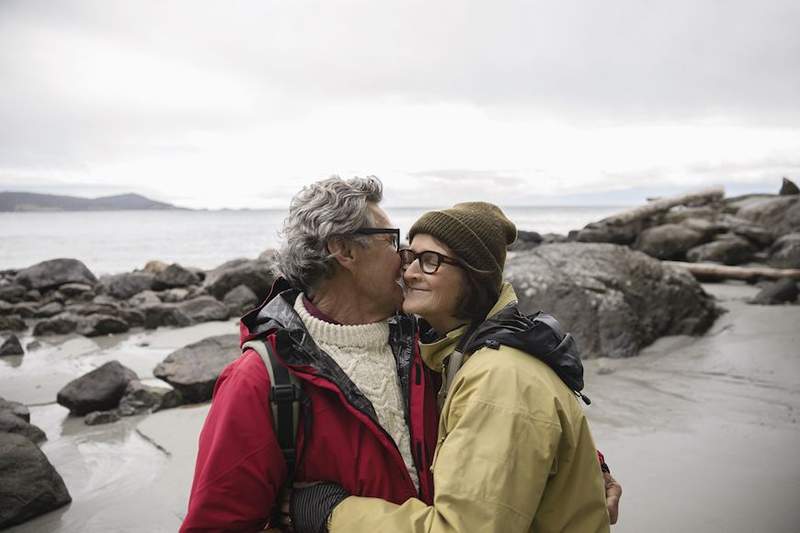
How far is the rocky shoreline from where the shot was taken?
6297 millimetres

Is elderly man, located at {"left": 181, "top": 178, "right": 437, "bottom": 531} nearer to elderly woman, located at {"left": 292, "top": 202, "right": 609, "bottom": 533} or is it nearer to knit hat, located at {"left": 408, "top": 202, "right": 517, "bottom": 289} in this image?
elderly woman, located at {"left": 292, "top": 202, "right": 609, "bottom": 533}

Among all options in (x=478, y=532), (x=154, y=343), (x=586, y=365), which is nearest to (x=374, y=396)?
(x=478, y=532)

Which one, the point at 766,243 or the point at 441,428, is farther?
the point at 766,243

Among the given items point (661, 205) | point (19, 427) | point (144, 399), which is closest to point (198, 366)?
point (144, 399)

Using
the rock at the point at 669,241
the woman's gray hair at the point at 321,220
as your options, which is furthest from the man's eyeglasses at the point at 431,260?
the rock at the point at 669,241

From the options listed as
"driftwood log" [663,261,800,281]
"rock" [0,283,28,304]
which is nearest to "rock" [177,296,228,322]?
"rock" [0,283,28,304]

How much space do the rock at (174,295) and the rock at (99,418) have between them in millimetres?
9520

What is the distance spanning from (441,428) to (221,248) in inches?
1639

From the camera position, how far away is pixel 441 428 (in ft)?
6.87

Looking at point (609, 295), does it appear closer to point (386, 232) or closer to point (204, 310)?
point (386, 232)

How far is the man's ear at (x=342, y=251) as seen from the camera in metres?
2.62

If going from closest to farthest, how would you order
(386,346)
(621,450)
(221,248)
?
1. (386,346)
2. (621,450)
3. (221,248)

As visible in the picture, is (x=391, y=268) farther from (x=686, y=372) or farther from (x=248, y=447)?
(x=686, y=372)

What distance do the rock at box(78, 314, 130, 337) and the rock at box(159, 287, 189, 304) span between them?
4.02 metres
